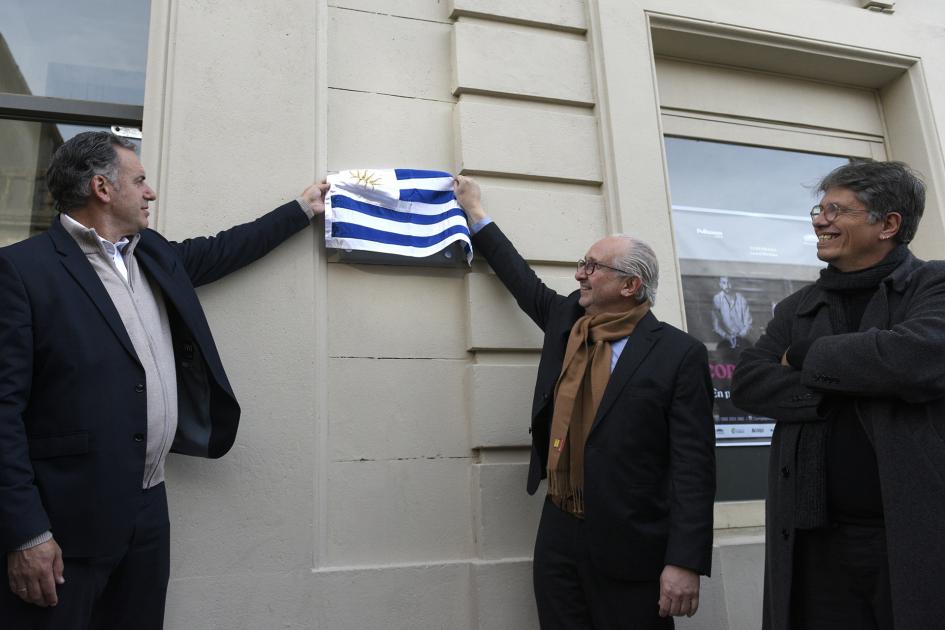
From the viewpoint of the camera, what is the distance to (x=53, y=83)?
151 inches

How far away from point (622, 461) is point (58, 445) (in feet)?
6.33

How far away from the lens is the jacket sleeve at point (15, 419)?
2195 millimetres

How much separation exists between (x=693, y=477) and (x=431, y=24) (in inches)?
110

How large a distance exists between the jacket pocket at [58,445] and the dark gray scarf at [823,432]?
7.55ft

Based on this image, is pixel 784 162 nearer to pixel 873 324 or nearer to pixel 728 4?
pixel 728 4

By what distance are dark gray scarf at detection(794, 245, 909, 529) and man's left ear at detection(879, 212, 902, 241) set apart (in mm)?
56

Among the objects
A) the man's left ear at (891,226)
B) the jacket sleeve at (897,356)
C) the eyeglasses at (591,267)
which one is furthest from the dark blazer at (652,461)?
the man's left ear at (891,226)

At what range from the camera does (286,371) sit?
135 inches

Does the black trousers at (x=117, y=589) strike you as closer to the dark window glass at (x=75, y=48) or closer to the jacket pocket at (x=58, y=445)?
the jacket pocket at (x=58, y=445)

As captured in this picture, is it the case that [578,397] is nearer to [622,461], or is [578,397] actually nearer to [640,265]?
[622,461]

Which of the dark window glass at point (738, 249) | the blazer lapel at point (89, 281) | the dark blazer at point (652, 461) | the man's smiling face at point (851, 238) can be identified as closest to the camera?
the blazer lapel at point (89, 281)

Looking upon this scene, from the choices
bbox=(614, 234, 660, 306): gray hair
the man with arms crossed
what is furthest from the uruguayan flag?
the man with arms crossed

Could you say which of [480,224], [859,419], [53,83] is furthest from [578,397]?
[53,83]

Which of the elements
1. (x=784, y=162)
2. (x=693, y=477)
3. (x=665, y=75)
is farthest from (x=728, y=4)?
(x=693, y=477)
